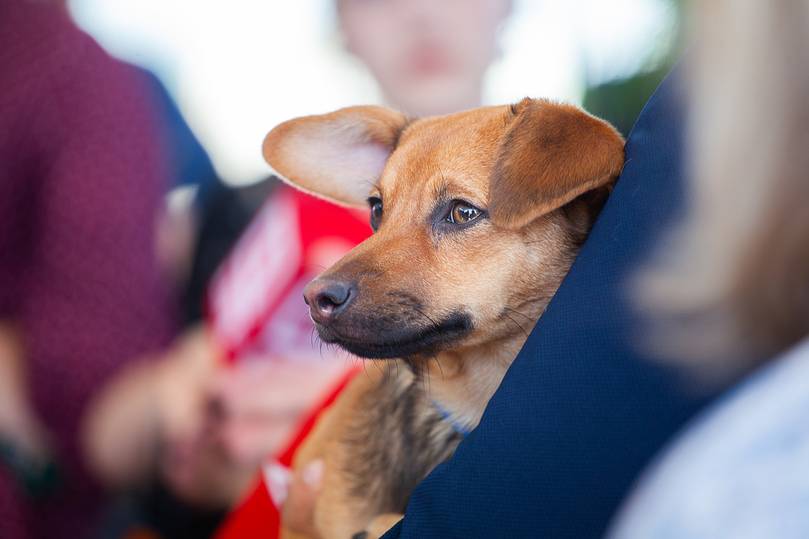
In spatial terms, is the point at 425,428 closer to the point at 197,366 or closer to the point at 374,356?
the point at 374,356

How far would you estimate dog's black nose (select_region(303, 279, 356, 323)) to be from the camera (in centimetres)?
127

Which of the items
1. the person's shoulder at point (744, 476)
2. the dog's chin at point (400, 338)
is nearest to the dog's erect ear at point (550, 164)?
the dog's chin at point (400, 338)

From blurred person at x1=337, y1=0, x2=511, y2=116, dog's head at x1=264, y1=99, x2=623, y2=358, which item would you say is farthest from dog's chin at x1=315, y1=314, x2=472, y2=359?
blurred person at x1=337, y1=0, x2=511, y2=116

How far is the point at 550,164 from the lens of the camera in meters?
1.23

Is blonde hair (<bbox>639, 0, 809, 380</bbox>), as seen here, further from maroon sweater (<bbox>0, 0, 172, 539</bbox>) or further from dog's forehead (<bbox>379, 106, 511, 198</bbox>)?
maroon sweater (<bbox>0, 0, 172, 539</bbox>)

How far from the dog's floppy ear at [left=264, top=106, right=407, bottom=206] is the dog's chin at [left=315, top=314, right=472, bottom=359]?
0.55 meters

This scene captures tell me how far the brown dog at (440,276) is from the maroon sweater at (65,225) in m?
0.48

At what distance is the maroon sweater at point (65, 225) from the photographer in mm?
1746

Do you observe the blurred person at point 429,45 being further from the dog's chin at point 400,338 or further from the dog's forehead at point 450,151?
the dog's chin at point 400,338

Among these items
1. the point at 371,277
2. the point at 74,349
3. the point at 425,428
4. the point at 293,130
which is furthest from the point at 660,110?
the point at 74,349

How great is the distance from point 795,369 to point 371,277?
2.47ft

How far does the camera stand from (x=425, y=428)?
1.51m

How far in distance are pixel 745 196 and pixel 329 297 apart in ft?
2.32

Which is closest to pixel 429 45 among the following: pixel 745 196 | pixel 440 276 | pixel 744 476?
pixel 440 276
